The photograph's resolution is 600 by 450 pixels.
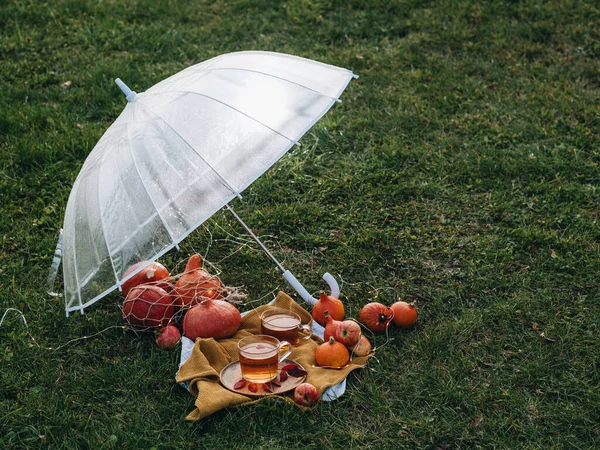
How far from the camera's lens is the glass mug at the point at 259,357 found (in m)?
3.56

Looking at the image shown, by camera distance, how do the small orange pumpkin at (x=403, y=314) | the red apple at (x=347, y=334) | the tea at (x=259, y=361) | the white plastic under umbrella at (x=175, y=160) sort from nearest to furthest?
the white plastic under umbrella at (x=175, y=160)
the tea at (x=259, y=361)
the red apple at (x=347, y=334)
the small orange pumpkin at (x=403, y=314)

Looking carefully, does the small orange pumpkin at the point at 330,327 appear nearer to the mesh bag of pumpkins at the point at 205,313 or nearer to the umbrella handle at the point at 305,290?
the mesh bag of pumpkins at the point at 205,313

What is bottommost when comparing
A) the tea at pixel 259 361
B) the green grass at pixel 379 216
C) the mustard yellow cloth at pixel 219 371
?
the green grass at pixel 379 216

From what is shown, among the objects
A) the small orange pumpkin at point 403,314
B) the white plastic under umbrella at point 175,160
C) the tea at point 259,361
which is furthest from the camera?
the small orange pumpkin at point 403,314

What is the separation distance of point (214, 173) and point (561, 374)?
2064mm

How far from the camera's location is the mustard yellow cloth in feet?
11.7

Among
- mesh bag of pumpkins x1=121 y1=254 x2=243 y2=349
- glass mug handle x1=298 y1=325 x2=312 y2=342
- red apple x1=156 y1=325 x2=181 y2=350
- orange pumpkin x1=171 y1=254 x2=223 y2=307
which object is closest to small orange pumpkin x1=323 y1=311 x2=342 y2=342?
glass mug handle x1=298 y1=325 x2=312 y2=342

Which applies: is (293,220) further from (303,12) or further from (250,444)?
(303,12)

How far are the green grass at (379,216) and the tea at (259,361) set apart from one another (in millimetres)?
148

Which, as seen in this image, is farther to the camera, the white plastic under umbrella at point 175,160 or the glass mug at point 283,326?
the glass mug at point 283,326

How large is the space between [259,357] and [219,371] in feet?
1.20

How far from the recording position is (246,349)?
11.8 feet

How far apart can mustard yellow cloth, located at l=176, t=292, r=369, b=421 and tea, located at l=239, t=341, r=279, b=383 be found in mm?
102

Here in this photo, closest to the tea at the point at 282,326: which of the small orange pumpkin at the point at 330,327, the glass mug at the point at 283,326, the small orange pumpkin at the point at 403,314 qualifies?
the glass mug at the point at 283,326
